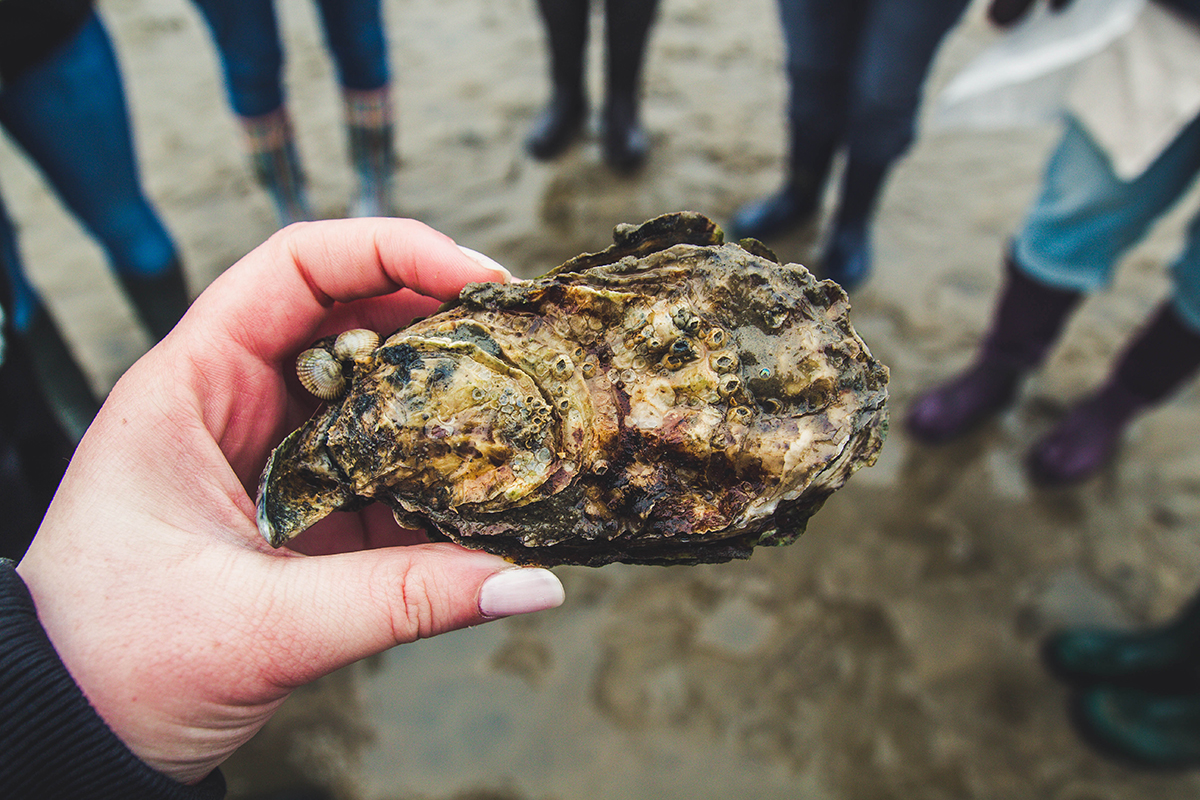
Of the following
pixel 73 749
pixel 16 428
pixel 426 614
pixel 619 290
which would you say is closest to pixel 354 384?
pixel 426 614

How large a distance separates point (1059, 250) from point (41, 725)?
145 inches

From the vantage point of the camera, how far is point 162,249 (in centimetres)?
311

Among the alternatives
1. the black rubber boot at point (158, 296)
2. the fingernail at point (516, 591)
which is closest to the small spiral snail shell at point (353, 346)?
the fingernail at point (516, 591)

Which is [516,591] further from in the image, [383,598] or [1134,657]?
[1134,657]

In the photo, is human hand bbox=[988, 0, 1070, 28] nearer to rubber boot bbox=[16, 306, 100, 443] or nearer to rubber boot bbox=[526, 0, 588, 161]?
rubber boot bbox=[526, 0, 588, 161]

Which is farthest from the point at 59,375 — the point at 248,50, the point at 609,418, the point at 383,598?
the point at 609,418

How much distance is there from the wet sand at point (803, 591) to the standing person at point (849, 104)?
0.27 m

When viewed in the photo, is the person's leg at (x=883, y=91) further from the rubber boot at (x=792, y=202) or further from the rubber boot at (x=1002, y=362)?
the rubber boot at (x=1002, y=362)

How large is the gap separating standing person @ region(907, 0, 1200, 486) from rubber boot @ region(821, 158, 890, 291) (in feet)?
2.69

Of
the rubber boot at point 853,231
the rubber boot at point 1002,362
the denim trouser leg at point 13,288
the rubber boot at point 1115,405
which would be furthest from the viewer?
the rubber boot at point 853,231

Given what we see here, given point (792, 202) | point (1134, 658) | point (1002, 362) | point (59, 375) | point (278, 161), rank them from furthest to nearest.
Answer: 1. point (792, 202)
2. point (278, 161)
3. point (1002, 362)
4. point (59, 375)
5. point (1134, 658)

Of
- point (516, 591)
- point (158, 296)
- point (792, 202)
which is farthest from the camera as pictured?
point (792, 202)

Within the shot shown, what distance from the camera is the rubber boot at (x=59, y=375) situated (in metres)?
2.79

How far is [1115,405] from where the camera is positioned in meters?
3.28
